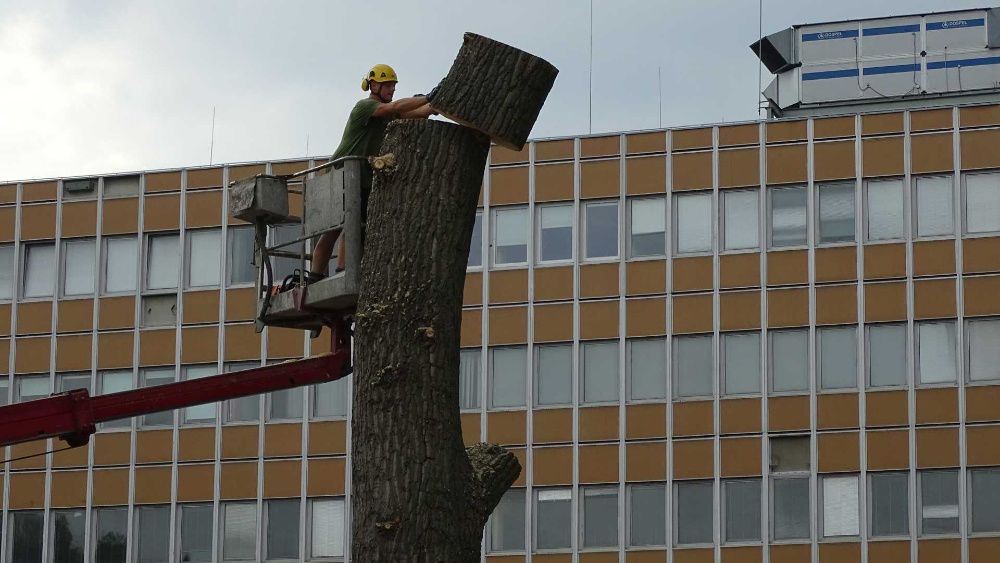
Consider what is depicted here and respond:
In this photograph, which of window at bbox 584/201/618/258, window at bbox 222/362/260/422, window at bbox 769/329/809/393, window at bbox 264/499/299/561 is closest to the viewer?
window at bbox 769/329/809/393

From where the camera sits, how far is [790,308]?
4369cm

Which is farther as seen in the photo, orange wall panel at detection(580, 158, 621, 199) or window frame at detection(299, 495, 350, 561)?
window frame at detection(299, 495, 350, 561)

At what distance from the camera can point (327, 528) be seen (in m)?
45.8

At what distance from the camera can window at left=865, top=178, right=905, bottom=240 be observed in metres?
43.8

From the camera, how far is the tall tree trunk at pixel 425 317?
10.5 metres

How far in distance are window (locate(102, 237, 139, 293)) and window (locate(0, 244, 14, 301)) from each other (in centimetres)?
248

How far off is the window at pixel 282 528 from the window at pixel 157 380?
3442 mm

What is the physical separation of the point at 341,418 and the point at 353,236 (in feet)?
113

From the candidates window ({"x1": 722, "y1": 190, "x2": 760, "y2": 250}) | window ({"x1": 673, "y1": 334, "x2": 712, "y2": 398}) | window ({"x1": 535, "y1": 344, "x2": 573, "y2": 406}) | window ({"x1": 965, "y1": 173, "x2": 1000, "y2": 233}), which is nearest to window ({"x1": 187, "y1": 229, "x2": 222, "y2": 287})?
window ({"x1": 535, "y1": 344, "x2": 573, "y2": 406})

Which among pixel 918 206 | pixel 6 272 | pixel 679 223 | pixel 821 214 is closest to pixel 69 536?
pixel 6 272

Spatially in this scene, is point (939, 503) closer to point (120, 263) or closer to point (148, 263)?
point (148, 263)

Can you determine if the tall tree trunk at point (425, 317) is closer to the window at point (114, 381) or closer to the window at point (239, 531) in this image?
the window at point (239, 531)

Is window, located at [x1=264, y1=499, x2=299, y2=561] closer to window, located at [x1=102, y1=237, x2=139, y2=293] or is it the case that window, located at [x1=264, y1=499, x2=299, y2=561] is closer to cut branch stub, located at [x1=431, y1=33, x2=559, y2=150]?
window, located at [x1=102, y1=237, x2=139, y2=293]

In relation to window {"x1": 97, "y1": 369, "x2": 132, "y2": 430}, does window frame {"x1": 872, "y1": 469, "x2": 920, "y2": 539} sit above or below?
below
